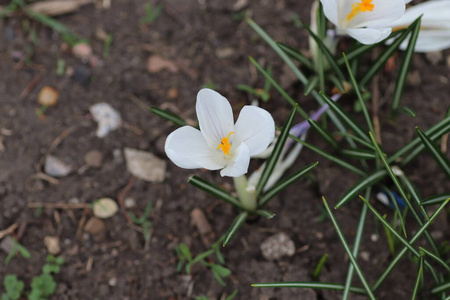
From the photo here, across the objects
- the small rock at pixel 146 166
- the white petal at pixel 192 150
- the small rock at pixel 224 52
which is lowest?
the small rock at pixel 146 166

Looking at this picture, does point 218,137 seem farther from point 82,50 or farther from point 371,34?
point 82,50

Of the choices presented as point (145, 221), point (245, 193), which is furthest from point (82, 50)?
point (245, 193)

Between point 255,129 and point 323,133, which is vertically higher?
point 255,129

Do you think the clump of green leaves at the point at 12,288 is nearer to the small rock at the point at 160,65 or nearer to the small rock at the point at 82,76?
the small rock at the point at 82,76

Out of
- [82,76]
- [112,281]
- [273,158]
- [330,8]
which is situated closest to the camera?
[330,8]

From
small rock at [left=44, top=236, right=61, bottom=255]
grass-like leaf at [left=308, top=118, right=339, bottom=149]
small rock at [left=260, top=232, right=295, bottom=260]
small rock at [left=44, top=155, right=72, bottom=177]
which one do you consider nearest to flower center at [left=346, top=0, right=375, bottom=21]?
grass-like leaf at [left=308, top=118, right=339, bottom=149]

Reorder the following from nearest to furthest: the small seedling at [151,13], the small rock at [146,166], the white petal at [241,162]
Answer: the white petal at [241,162] < the small rock at [146,166] < the small seedling at [151,13]

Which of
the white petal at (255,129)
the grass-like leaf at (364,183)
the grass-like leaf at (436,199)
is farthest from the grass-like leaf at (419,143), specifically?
the white petal at (255,129)
